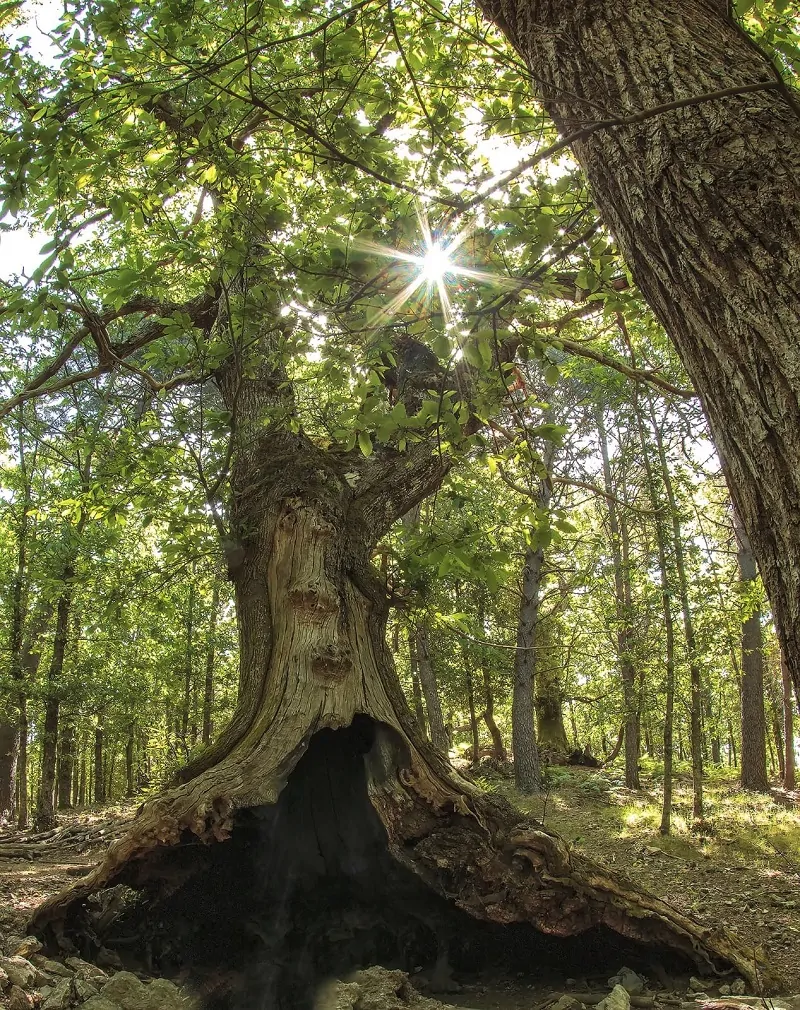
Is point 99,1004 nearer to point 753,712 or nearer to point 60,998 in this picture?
point 60,998

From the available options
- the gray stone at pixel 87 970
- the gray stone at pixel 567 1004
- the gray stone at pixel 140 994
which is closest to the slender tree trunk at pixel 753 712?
the gray stone at pixel 567 1004

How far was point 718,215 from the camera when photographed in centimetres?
167

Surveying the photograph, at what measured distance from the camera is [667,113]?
6.06 ft

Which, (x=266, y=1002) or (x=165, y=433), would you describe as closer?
(x=266, y=1002)

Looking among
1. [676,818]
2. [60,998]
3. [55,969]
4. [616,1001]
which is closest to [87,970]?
[55,969]

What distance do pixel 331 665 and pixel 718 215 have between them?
3484mm

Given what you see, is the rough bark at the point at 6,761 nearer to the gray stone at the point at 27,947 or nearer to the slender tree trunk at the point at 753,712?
the gray stone at the point at 27,947

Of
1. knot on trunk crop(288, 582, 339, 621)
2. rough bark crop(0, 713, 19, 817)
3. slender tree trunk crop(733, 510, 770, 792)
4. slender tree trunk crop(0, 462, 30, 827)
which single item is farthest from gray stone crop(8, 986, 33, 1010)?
slender tree trunk crop(733, 510, 770, 792)

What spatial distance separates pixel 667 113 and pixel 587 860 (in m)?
3.93

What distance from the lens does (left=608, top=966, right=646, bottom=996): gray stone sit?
3621mm

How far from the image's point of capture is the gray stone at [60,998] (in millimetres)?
3064

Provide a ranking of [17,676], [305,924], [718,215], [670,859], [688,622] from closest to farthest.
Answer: [718,215]
[305,924]
[670,859]
[688,622]
[17,676]

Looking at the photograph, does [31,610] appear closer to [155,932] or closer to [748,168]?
[155,932]

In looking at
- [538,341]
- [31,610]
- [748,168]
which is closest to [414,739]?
[538,341]
